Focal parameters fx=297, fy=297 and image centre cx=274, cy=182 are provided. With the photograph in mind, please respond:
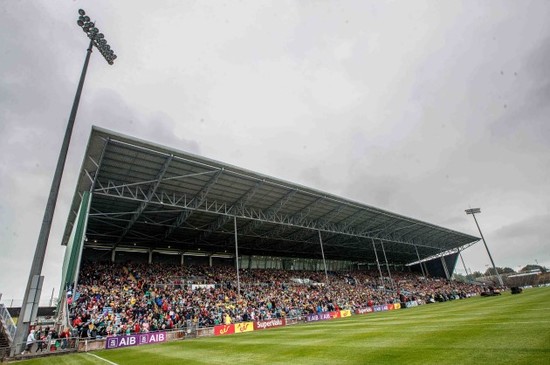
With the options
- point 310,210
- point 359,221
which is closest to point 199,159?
point 310,210

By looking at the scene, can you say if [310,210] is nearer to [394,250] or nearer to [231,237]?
[231,237]

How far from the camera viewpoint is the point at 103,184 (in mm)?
24516

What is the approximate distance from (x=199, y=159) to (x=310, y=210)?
55.1 ft

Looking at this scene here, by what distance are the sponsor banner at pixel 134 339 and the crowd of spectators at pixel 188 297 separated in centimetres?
118

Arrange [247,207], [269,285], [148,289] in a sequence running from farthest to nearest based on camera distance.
Answer: [269,285]
[247,207]
[148,289]

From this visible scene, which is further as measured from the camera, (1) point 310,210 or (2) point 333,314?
(1) point 310,210

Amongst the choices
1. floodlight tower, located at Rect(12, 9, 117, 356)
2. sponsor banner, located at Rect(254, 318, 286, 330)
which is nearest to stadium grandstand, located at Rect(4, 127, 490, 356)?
sponsor banner, located at Rect(254, 318, 286, 330)

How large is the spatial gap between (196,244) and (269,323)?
65.5 ft

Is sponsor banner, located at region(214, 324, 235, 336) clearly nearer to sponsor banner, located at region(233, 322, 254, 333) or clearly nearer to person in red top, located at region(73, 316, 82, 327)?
sponsor banner, located at region(233, 322, 254, 333)

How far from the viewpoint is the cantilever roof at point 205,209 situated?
73.9ft

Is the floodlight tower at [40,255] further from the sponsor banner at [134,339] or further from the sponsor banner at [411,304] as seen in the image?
the sponsor banner at [411,304]

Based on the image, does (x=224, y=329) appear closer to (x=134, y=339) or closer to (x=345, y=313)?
(x=134, y=339)

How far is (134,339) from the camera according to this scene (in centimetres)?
1725

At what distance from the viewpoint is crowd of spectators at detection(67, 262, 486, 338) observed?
785 inches
